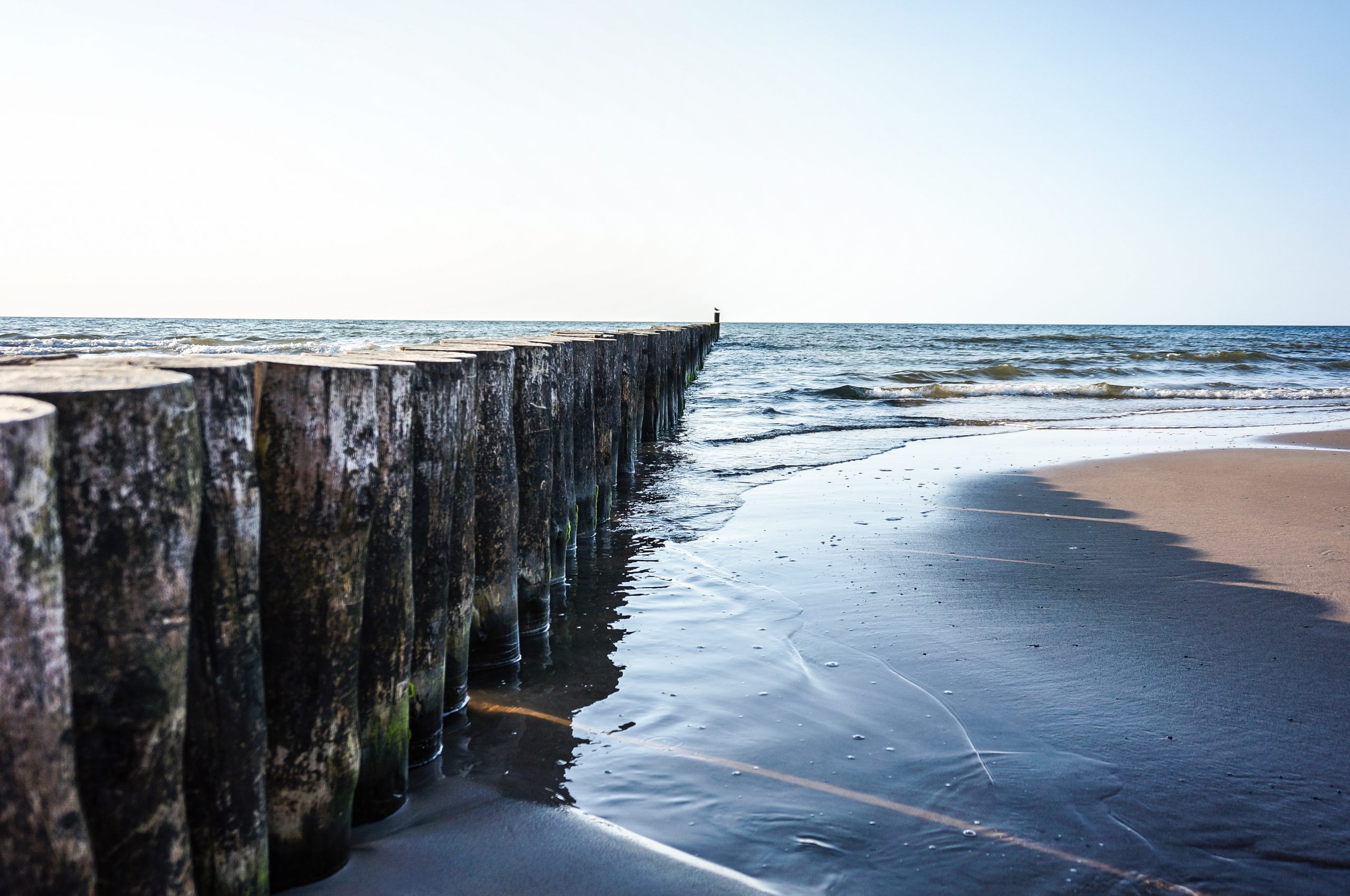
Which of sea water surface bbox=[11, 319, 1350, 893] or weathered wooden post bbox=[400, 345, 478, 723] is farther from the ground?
weathered wooden post bbox=[400, 345, 478, 723]

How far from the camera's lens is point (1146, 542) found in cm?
568

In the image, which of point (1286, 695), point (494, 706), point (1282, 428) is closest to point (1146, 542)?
point (1286, 695)

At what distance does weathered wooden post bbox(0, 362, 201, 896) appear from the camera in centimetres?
139

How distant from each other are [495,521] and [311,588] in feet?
5.03

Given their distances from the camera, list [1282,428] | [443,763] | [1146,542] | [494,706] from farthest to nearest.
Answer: [1282,428]
[1146,542]
[494,706]
[443,763]

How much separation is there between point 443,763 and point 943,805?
1613 millimetres

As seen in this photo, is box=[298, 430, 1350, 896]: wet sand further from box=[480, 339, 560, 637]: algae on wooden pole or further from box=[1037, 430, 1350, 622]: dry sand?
box=[480, 339, 560, 637]: algae on wooden pole

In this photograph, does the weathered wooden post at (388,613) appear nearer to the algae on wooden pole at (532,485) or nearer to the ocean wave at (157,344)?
the algae on wooden pole at (532,485)

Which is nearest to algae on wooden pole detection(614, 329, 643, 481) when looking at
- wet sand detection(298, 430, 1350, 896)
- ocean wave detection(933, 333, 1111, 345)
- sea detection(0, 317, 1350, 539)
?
sea detection(0, 317, 1350, 539)

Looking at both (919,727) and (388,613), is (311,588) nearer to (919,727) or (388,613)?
(388,613)

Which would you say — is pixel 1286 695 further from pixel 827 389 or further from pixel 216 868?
pixel 827 389

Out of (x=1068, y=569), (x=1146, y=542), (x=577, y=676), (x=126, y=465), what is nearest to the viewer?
(x=126, y=465)

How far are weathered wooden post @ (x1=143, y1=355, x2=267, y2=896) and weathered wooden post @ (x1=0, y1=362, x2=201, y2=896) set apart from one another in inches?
6.0

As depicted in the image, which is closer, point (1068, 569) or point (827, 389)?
point (1068, 569)
